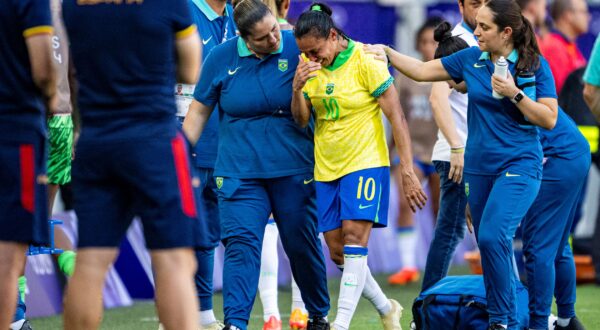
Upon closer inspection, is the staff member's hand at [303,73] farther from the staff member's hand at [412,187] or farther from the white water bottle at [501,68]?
the white water bottle at [501,68]

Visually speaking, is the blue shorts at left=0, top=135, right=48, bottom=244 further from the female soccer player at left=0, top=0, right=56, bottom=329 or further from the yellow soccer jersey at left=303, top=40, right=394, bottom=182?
the yellow soccer jersey at left=303, top=40, right=394, bottom=182

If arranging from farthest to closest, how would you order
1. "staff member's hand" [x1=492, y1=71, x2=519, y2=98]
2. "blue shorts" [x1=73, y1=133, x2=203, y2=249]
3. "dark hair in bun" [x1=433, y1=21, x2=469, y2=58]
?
"dark hair in bun" [x1=433, y1=21, x2=469, y2=58], "staff member's hand" [x1=492, y1=71, x2=519, y2=98], "blue shorts" [x1=73, y1=133, x2=203, y2=249]

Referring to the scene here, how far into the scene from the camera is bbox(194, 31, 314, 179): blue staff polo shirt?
7.22 meters

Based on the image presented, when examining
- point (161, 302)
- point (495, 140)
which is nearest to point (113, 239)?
point (161, 302)

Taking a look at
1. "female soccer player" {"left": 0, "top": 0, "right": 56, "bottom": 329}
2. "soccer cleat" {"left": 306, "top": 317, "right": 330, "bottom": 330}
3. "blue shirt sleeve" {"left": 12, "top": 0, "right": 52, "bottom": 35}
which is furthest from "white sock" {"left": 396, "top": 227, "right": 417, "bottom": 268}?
"blue shirt sleeve" {"left": 12, "top": 0, "right": 52, "bottom": 35}

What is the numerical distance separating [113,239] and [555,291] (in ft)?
11.6

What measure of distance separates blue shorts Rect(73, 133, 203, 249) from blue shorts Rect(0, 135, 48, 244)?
12.9 inches

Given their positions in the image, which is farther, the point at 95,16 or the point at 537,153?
the point at 537,153

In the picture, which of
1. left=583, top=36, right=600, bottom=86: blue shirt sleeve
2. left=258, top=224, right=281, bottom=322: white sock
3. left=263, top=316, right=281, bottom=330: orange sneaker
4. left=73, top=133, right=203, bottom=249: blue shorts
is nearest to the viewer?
left=73, top=133, right=203, bottom=249: blue shorts

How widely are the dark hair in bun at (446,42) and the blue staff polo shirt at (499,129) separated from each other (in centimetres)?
58

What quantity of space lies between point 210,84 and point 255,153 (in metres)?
0.48

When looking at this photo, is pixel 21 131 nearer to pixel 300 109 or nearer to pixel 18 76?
pixel 18 76

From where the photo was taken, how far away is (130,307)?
10.1m

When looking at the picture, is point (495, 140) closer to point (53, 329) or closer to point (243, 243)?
point (243, 243)
